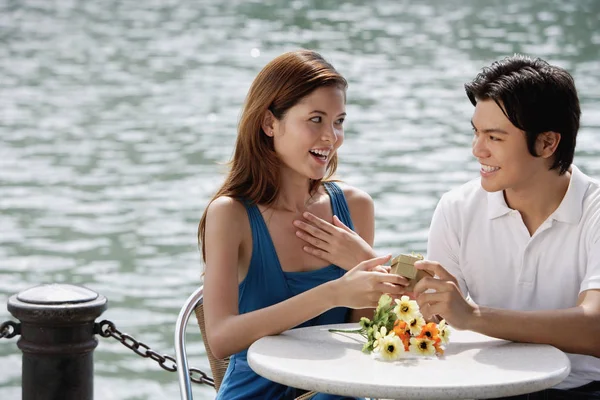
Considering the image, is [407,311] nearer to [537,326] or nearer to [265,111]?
[537,326]

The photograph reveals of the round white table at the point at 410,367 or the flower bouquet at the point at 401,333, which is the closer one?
the round white table at the point at 410,367

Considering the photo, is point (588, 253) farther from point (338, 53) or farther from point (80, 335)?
point (338, 53)

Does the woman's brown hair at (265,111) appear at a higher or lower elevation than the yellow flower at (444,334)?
higher

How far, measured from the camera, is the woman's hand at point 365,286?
2.99 meters

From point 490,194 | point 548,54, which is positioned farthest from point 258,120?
point 548,54

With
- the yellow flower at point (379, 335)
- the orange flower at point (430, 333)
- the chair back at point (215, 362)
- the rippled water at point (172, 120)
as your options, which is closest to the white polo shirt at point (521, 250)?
the orange flower at point (430, 333)

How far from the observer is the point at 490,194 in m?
3.46

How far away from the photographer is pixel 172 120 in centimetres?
1391

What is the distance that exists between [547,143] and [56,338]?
6.25ft

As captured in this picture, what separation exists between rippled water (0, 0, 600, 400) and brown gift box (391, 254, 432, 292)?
1777mm

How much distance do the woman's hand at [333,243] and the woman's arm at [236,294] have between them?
7.9 inches

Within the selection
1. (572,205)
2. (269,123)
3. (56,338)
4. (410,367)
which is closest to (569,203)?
(572,205)

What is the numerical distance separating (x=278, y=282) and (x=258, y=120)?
0.51 m

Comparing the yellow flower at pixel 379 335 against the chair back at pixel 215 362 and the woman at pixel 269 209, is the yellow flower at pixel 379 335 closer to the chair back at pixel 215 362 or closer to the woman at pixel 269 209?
the woman at pixel 269 209
